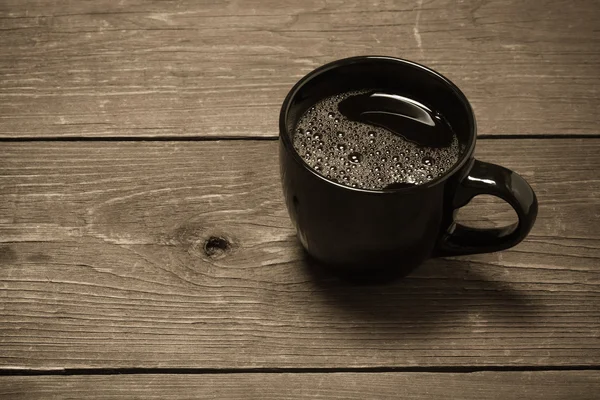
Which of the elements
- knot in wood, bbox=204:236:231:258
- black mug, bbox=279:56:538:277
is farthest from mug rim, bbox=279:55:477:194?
knot in wood, bbox=204:236:231:258

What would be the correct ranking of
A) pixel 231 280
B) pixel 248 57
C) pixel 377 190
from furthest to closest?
pixel 248 57, pixel 231 280, pixel 377 190

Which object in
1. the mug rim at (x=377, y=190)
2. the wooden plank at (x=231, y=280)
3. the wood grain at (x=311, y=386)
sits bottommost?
the wood grain at (x=311, y=386)

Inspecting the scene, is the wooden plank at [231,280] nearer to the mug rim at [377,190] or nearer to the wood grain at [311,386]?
the wood grain at [311,386]

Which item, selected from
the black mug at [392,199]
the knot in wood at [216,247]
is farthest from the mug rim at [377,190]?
the knot in wood at [216,247]

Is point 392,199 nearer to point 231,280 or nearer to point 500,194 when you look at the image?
point 500,194

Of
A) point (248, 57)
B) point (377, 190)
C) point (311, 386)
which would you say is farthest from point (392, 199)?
point (248, 57)

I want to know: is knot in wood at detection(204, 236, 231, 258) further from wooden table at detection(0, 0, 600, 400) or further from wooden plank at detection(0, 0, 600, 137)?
wooden plank at detection(0, 0, 600, 137)
